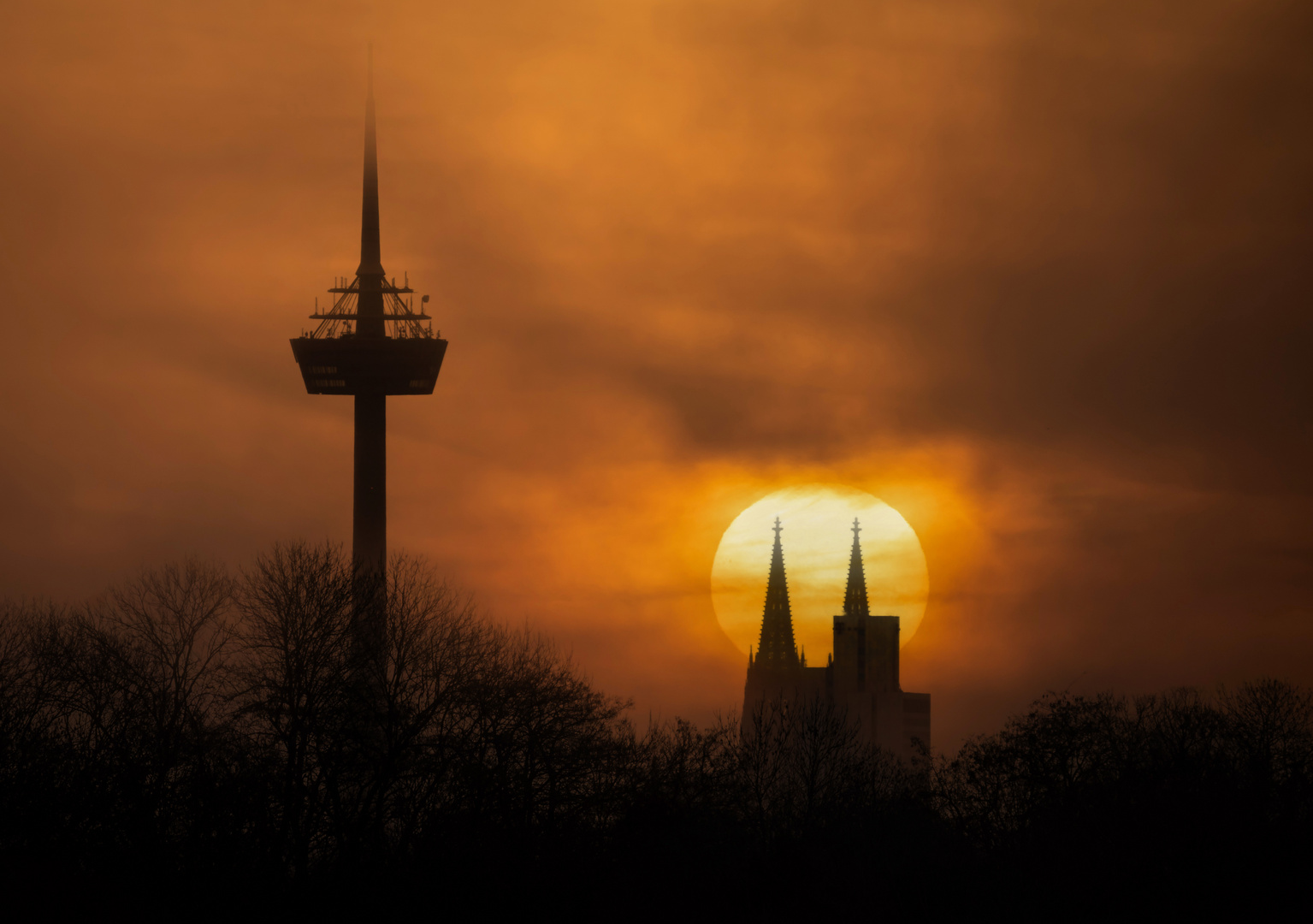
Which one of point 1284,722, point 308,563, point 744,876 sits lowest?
point 744,876

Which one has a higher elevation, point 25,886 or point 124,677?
point 124,677

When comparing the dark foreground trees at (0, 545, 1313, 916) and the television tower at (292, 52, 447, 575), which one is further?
the television tower at (292, 52, 447, 575)

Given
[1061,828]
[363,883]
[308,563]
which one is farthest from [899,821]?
[308,563]

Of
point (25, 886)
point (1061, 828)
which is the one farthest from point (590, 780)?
point (25, 886)

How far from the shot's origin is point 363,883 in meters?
55.5

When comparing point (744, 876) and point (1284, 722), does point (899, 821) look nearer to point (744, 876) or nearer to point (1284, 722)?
point (744, 876)

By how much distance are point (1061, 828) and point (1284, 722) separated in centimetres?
2922

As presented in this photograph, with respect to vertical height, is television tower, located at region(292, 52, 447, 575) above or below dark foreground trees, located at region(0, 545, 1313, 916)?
above

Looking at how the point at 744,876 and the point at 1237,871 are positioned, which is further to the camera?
the point at 744,876

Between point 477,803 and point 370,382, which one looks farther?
point 370,382

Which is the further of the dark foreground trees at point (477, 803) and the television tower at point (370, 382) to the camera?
the television tower at point (370, 382)

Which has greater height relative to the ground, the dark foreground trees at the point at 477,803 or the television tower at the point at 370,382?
the television tower at the point at 370,382

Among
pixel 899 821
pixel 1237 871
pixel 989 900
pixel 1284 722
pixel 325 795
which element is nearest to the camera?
pixel 989 900

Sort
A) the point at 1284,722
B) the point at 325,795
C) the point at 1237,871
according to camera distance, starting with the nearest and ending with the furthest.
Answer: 1. the point at 1237,871
2. the point at 325,795
3. the point at 1284,722
